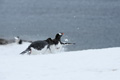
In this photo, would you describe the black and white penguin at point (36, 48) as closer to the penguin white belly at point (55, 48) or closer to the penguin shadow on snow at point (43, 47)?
the penguin shadow on snow at point (43, 47)

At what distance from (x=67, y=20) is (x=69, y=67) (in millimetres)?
9195

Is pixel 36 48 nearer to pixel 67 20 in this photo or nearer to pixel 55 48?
pixel 55 48

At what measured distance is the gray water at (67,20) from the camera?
1076cm

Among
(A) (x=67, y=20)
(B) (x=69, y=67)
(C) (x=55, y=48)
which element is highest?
(A) (x=67, y=20)

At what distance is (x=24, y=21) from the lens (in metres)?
13.0

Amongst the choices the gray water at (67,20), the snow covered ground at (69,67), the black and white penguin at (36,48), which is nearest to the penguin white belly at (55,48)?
the black and white penguin at (36,48)

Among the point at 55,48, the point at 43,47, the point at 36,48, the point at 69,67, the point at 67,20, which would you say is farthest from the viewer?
the point at 67,20

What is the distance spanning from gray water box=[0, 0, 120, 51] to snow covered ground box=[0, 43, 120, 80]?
4.98m

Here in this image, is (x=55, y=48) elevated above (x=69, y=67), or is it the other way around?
(x=55, y=48)

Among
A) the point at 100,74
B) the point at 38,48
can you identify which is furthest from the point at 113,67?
the point at 38,48

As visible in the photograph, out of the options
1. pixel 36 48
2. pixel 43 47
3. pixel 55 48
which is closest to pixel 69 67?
pixel 36 48

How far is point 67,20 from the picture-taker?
13242 mm

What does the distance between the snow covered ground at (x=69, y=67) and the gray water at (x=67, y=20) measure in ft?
16.3

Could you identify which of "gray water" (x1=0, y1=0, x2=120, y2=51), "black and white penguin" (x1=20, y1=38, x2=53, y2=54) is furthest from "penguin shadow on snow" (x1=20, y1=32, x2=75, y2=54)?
"gray water" (x1=0, y1=0, x2=120, y2=51)
